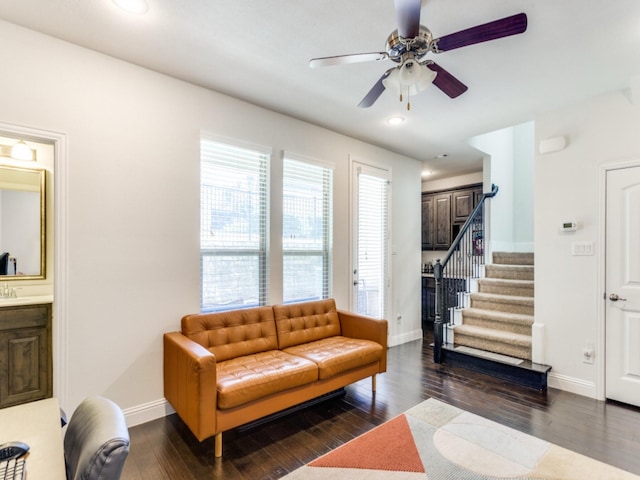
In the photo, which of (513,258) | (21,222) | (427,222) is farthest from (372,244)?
(21,222)

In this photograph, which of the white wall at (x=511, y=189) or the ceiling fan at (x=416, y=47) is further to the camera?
the white wall at (x=511, y=189)

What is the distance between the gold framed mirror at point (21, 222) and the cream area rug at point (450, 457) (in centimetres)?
309

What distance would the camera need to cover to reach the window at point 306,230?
3672 millimetres

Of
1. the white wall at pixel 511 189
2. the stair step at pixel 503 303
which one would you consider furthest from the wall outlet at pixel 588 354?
the white wall at pixel 511 189

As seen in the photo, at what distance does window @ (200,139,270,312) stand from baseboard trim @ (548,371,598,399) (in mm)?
3140

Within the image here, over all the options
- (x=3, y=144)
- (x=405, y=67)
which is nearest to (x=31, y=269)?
(x=3, y=144)

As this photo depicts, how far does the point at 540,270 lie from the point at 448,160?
2.67 meters

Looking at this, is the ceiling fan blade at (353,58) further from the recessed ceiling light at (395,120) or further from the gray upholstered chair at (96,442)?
the gray upholstered chair at (96,442)

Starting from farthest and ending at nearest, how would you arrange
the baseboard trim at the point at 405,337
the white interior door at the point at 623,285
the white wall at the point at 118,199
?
the baseboard trim at the point at 405,337 → the white interior door at the point at 623,285 → the white wall at the point at 118,199

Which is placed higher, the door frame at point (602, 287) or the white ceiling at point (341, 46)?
the white ceiling at point (341, 46)

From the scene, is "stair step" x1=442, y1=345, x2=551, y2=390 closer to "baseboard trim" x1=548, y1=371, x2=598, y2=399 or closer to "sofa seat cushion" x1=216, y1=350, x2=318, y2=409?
"baseboard trim" x1=548, y1=371, x2=598, y2=399

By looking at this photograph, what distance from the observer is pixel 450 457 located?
222 centimetres

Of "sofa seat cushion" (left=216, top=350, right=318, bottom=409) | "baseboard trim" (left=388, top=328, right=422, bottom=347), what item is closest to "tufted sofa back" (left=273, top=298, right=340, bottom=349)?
"sofa seat cushion" (left=216, top=350, right=318, bottom=409)

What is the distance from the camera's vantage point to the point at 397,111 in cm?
353
